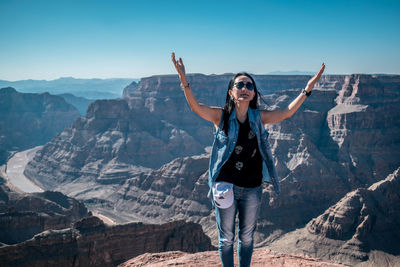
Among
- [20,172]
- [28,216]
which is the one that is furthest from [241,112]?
[20,172]

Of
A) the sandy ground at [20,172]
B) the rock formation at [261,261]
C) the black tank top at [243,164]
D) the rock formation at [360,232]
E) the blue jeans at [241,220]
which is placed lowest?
the sandy ground at [20,172]

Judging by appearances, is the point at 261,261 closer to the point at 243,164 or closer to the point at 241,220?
the point at 241,220

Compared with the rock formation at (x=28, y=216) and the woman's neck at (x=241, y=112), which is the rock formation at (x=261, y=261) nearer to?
the woman's neck at (x=241, y=112)

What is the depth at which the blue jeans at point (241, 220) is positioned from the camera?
8.19m

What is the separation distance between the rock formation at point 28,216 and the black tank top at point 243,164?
36917mm

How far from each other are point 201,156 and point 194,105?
71007 millimetres

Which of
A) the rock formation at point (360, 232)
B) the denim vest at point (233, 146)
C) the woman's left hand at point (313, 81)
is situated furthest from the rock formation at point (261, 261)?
the rock formation at point (360, 232)

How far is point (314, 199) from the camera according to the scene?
2657 inches

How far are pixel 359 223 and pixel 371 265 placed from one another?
20.3 ft

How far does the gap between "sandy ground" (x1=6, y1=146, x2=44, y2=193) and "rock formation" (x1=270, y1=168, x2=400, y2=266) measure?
67067mm

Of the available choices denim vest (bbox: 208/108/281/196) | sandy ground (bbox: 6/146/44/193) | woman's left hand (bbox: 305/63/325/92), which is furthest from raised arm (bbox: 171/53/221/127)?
sandy ground (bbox: 6/146/44/193)

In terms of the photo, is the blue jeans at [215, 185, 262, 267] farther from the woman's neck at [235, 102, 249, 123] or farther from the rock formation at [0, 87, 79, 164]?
the rock formation at [0, 87, 79, 164]

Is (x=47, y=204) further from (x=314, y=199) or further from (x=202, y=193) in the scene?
(x=314, y=199)

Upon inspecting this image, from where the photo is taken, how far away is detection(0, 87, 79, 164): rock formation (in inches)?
5659
